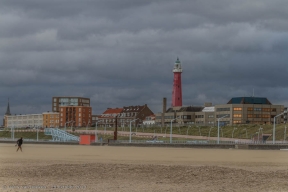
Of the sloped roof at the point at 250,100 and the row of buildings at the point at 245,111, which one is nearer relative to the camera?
the row of buildings at the point at 245,111

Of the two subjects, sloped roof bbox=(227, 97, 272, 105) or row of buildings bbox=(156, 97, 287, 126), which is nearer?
row of buildings bbox=(156, 97, 287, 126)

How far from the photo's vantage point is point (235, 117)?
17988 cm

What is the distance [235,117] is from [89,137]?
76792 mm

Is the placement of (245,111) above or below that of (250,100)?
below

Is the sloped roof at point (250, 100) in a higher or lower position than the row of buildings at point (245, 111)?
higher

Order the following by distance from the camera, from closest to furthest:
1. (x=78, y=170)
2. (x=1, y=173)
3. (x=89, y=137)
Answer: (x=1, y=173) < (x=78, y=170) < (x=89, y=137)

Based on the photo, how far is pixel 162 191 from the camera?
77.9 feet

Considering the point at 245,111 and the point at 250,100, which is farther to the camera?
the point at 250,100

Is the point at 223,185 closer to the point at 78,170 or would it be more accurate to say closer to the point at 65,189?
the point at 65,189

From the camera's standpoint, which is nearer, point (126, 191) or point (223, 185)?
point (126, 191)

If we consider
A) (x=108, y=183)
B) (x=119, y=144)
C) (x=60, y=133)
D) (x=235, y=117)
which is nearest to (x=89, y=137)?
(x=119, y=144)

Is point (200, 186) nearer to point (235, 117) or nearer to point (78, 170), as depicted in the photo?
point (78, 170)

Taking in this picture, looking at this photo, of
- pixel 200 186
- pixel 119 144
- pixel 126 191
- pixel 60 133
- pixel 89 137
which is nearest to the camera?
pixel 126 191

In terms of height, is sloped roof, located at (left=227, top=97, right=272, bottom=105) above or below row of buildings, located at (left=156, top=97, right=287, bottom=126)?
above
